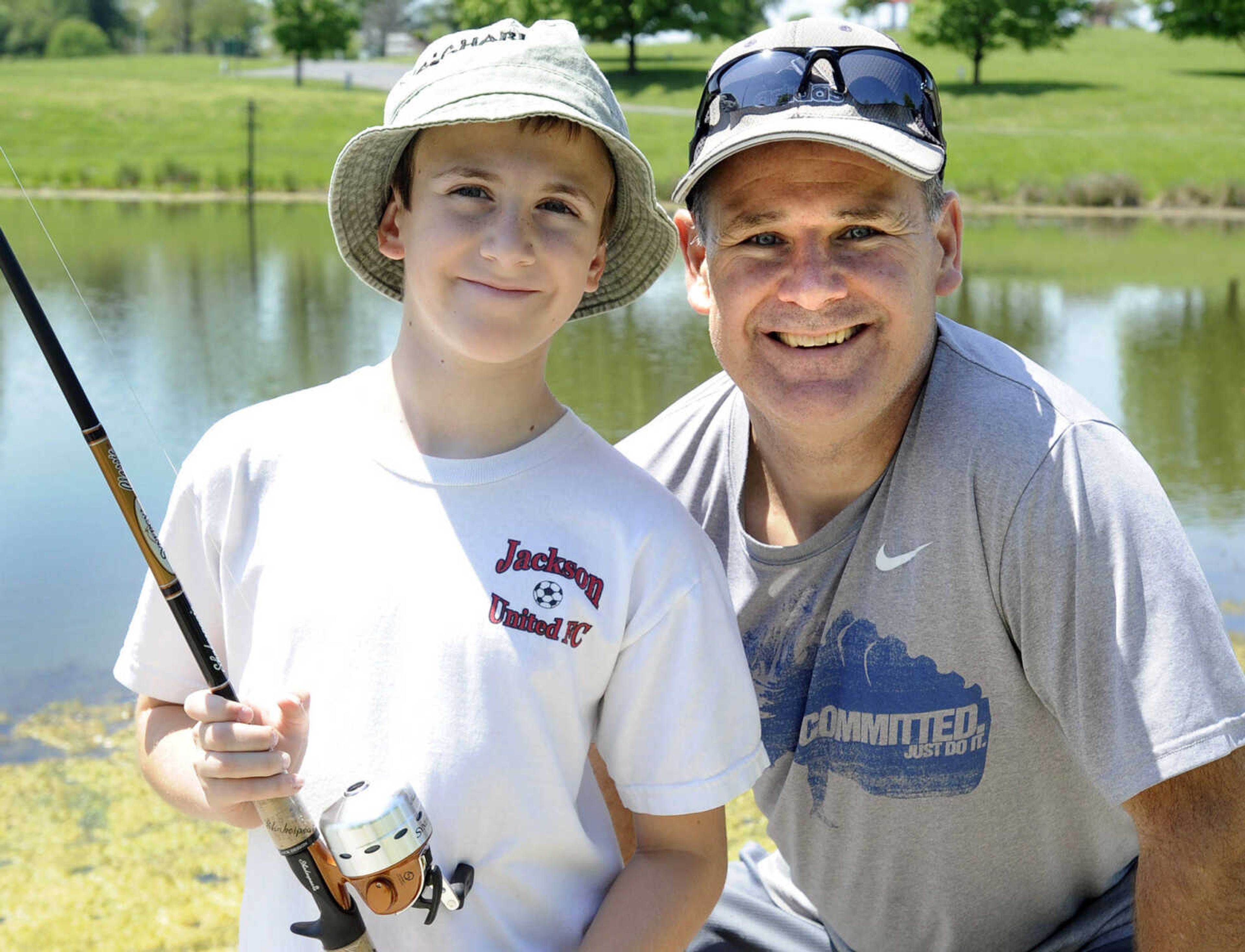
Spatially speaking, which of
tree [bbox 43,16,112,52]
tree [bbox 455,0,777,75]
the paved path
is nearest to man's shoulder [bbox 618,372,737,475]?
the paved path

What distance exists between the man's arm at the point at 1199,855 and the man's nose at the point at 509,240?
1.15 metres

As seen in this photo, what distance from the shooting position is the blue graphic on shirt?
210 cm

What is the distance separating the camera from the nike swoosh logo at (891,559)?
209cm

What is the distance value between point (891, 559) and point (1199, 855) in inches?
23.9

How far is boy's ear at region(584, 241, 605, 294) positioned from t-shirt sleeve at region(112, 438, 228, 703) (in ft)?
2.10

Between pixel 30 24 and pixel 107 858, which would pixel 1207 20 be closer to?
pixel 30 24

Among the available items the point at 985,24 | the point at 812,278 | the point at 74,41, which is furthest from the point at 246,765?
the point at 74,41

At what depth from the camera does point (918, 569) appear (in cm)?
208

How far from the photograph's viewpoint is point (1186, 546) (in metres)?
1.88

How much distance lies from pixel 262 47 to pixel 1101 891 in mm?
77142

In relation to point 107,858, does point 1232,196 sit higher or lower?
higher

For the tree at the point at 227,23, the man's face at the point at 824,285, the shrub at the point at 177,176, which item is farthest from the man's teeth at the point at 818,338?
the tree at the point at 227,23

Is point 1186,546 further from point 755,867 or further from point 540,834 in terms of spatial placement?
point 755,867

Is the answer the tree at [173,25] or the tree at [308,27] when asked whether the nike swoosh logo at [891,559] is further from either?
the tree at [173,25]
